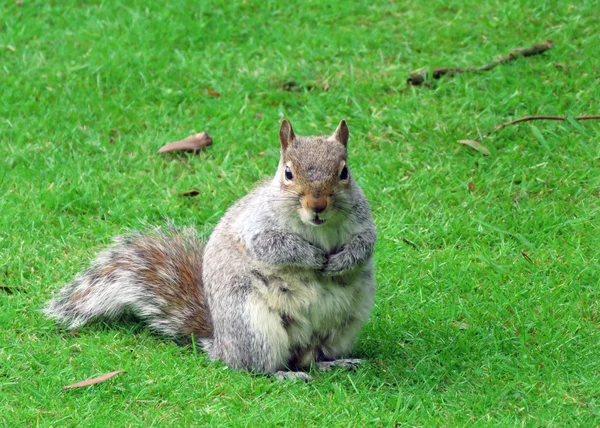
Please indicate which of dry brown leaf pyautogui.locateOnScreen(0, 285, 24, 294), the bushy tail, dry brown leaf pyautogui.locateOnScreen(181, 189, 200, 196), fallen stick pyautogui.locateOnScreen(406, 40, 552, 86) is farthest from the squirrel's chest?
fallen stick pyautogui.locateOnScreen(406, 40, 552, 86)

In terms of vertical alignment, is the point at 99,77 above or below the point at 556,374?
above

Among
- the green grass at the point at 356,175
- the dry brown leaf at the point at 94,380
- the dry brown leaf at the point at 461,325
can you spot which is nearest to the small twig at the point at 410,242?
the green grass at the point at 356,175

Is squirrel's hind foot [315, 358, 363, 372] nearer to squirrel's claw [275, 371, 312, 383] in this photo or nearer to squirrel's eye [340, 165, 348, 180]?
squirrel's claw [275, 371, 312, 383]

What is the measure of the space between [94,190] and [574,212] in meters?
2.04

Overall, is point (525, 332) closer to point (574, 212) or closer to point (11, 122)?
point (574, 212)

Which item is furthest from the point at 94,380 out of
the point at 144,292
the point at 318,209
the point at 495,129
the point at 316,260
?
the point at 495,129

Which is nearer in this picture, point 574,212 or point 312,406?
point 312,406

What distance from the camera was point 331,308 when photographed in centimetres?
302

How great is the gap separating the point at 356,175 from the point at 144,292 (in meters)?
1.34

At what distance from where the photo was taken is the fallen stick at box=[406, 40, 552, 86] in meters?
4.88

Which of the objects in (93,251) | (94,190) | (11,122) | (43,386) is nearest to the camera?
(43,386)

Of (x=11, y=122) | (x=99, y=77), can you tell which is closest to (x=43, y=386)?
(x=11, y=122)

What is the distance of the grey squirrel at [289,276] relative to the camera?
293 centimetres

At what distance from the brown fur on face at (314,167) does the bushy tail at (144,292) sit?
623 mm
